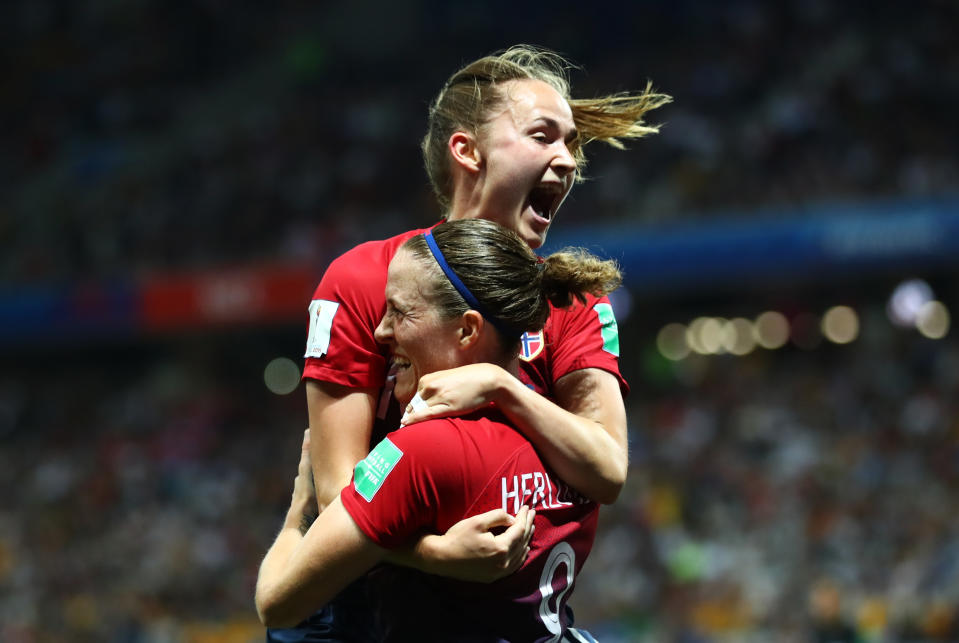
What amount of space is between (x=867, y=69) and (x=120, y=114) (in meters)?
13.7

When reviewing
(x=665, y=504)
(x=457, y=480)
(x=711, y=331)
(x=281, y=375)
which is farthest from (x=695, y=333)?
(x=457, y=480)

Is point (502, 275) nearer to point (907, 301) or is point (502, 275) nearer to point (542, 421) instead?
point (542, 421)

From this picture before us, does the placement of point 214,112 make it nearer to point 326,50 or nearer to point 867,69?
point 326,50

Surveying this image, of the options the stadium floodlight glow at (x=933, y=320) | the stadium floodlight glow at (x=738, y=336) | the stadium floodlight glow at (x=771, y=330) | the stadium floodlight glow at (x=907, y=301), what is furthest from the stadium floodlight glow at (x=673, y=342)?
the stadium floodlight glow at (x=933, y=320)

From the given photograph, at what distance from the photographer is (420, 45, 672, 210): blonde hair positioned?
2.81 metres

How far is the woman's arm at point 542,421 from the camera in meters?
2.13

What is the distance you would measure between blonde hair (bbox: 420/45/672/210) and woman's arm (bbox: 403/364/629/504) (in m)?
0.82

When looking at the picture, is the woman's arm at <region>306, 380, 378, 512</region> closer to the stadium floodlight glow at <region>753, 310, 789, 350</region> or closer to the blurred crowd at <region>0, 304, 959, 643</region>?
the blurred crowd at <region>0, 304, 959, 643</region>

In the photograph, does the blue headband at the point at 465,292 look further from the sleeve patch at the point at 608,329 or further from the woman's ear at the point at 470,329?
the sleeve patch at the point at 608,329

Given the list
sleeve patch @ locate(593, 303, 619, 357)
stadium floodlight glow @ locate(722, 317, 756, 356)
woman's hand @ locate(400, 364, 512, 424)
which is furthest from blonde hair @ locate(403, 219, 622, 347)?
stadium floodlight glow @ locate(722, 317, 756, 356)

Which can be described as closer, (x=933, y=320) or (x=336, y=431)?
(x=336, y=431)

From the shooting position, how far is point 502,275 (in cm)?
220

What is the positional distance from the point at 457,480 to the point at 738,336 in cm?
1352

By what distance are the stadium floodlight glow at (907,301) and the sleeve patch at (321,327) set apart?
39.1 feet
